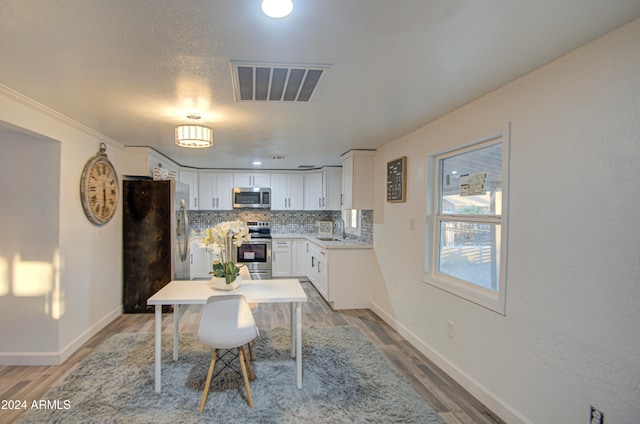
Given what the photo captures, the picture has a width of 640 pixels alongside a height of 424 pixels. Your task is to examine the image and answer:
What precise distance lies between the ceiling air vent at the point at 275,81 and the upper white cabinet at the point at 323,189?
12.2 ft

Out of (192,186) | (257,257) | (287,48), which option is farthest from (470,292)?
(192,186)

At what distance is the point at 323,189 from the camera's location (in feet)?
20.2

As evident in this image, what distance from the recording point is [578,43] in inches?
59.3

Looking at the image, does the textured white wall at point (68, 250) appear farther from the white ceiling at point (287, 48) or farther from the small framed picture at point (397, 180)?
the small framed picture at point (397, 180)

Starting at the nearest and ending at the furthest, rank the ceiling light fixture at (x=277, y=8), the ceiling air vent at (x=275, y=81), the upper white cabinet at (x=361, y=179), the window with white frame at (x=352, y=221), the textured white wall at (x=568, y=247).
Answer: the ceiling light fixture at (x=277, y=8)
the textured white wall at (x=568, y=247)
the ceiling air vent at (x=275, y=81)
the upper white cabinet at (x=361, y=179)
the window with white frame at (x=352, y=221)

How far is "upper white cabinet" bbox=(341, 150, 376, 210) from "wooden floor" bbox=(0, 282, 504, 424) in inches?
60.0

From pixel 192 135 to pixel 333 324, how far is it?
8.70 feet

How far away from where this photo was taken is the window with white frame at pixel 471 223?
7.23ft

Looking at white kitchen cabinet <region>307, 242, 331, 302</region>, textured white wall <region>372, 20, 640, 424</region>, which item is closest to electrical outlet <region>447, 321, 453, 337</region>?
textured white wall <region>372, 20, 640, 424</region>

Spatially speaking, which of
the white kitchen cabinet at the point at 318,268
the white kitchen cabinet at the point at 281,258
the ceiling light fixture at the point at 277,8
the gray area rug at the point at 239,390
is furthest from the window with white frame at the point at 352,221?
the ceiling light fixture at the point at 277,8

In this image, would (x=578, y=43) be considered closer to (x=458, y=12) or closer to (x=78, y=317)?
(x=458, y=12)

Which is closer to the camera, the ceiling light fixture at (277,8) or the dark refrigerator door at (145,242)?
the ceiling light fixture at (277,8)

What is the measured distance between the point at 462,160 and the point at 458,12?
1580mm

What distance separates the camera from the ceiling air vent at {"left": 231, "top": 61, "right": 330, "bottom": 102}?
177cm
